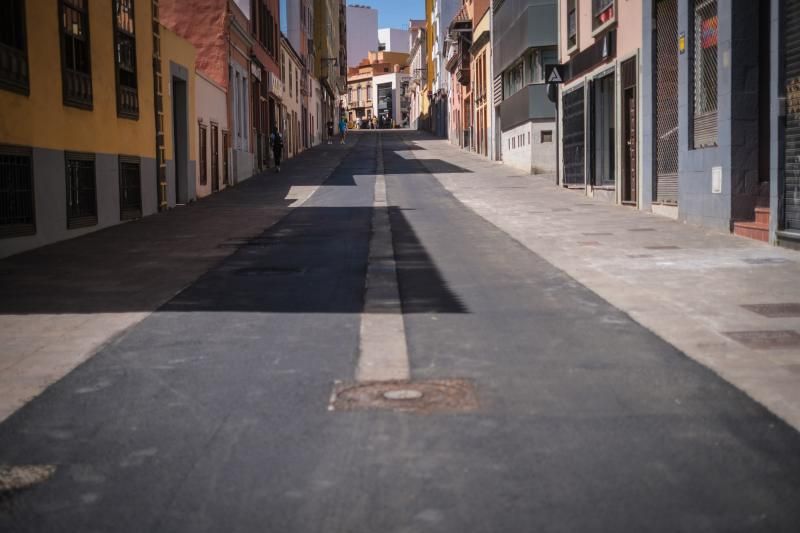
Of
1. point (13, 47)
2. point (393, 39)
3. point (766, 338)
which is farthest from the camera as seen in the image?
point (393, 39)

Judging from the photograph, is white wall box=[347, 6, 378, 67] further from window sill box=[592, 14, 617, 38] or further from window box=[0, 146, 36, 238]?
window box=[0, 146, 36, 238]

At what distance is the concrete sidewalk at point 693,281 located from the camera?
555cm

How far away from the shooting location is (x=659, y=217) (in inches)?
680

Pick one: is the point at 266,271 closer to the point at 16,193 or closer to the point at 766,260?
the point at 16,193

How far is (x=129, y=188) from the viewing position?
62.8 ft

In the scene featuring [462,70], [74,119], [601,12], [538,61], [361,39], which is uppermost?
[361,39]

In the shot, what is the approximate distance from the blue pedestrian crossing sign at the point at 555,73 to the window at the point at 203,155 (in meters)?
9.88

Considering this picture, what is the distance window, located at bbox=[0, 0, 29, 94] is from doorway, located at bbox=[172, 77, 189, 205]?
10164mm

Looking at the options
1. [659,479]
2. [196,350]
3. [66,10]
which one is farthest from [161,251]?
[659,479]

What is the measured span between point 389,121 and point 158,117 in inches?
4438

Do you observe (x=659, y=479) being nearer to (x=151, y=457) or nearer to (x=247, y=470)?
(x=247, y=470)

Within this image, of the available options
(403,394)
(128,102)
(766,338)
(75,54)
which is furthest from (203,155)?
(403,394)

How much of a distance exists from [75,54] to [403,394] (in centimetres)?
1312

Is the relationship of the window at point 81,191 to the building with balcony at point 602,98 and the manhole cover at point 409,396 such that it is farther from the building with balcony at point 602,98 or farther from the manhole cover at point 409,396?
the manhole cover at point 409,396
